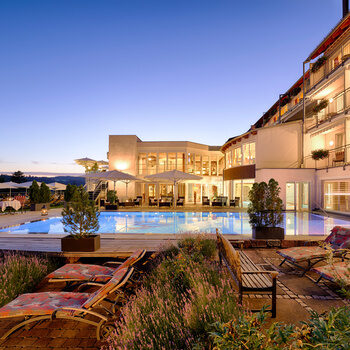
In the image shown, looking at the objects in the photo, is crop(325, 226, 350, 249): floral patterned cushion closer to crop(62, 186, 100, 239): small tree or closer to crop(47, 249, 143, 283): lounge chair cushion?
crop(47, 249, 143, 283): lounge chair cushion

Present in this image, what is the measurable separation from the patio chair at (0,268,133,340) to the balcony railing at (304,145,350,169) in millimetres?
14930

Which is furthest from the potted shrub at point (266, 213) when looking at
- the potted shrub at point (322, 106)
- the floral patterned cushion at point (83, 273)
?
the potted shrub at point (322, 106)

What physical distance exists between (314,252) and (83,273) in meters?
4.32

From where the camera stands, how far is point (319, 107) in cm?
1573

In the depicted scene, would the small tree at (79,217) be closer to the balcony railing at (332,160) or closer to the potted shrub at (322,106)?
the balcony railing at (332,160)

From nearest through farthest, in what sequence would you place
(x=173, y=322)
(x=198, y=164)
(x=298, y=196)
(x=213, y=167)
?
(x=173, y=322) < (x=298, y=196) < (x=198, y=164) < (x=213, y=167)

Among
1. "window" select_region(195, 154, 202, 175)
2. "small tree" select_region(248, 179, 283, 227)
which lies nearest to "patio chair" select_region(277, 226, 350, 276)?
"small tree" select_region(248, 179, 283, 227)

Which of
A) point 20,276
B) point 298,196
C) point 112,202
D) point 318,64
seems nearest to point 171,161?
point 112,202

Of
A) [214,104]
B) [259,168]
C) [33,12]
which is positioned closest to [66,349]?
[259,168]

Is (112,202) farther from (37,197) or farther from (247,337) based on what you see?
(247,337)

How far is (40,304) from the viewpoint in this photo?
2725 mm

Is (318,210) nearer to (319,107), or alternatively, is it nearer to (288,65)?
(319,107)

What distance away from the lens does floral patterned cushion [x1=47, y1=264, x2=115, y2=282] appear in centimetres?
368

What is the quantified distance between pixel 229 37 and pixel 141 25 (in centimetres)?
836
